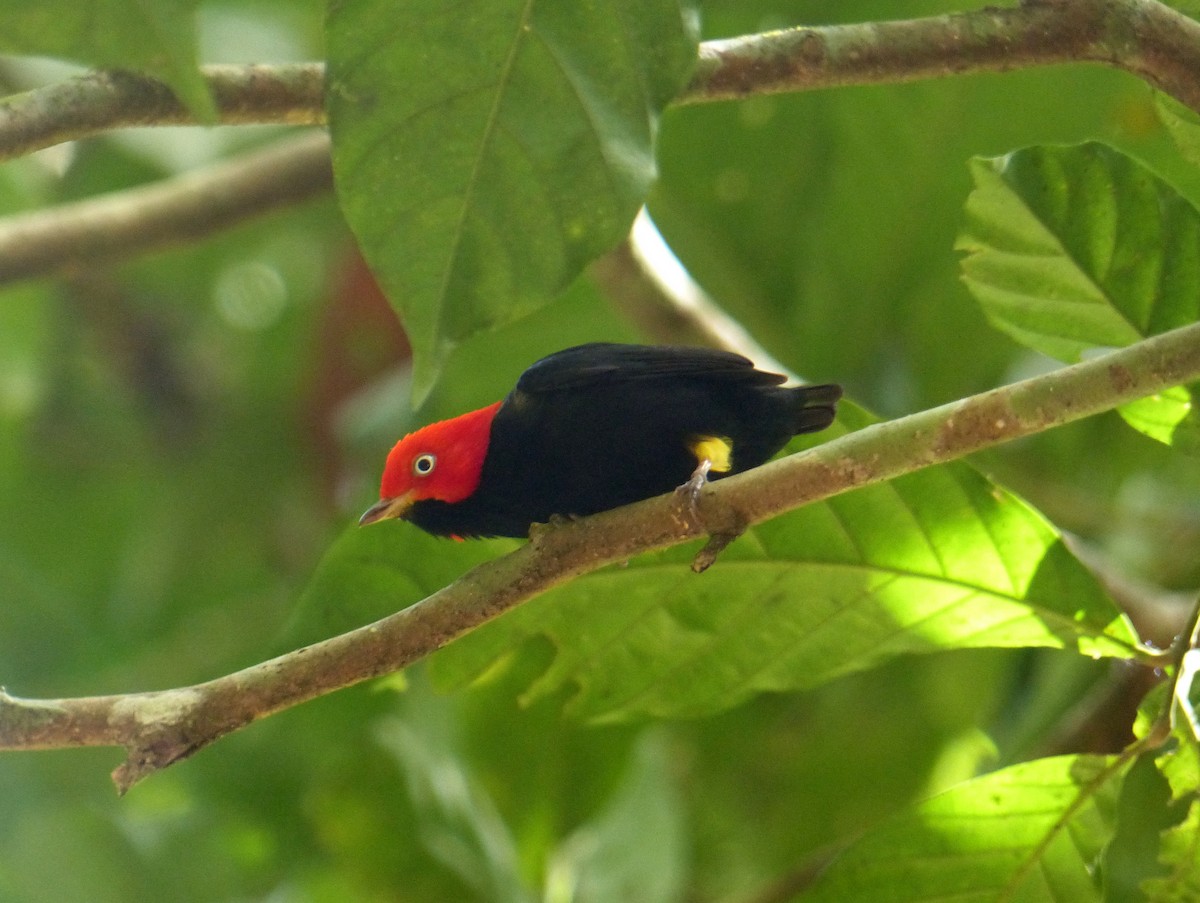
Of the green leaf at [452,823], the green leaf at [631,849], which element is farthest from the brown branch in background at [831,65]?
the green leaf at [631,849]

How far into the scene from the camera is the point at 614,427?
9.04 ft

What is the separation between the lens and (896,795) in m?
4.00

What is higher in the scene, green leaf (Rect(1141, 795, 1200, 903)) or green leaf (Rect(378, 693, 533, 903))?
green leaf (Rect(1141, 795, 1200, 903))

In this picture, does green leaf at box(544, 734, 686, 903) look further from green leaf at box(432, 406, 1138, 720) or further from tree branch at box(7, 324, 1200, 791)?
tree branch at box(7, 324, 1200, 791)

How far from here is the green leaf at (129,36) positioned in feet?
5.06

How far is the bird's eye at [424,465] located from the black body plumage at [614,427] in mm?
69

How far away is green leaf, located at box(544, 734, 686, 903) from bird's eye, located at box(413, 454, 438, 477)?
1.37 meters

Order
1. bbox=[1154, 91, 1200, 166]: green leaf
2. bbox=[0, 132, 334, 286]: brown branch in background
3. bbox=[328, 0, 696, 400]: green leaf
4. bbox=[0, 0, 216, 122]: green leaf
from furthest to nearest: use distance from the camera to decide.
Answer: bbox=[0, 132, 334, 286]: brown branch in background, bbox=[1154, 91, 1200, 166]: green leaf, bbox=[328, 0, 696, 400]: green leaf, bbox=[0, 0, 216, 122]: green leaf

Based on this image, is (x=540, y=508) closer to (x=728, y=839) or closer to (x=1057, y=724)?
(x=1057, y=724)

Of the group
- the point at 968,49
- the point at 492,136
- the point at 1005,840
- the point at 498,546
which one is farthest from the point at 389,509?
the point at 968,49

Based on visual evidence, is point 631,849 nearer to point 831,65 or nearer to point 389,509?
point 389,509

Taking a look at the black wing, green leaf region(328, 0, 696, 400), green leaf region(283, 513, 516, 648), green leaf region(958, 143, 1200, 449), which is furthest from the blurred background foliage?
green leaf region(328, 0, 696, 400)

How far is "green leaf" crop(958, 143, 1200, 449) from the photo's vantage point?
2.17 meters

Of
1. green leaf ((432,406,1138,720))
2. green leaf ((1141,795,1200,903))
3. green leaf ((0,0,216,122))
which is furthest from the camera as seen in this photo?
green leaf ((432,406,1138,720))
